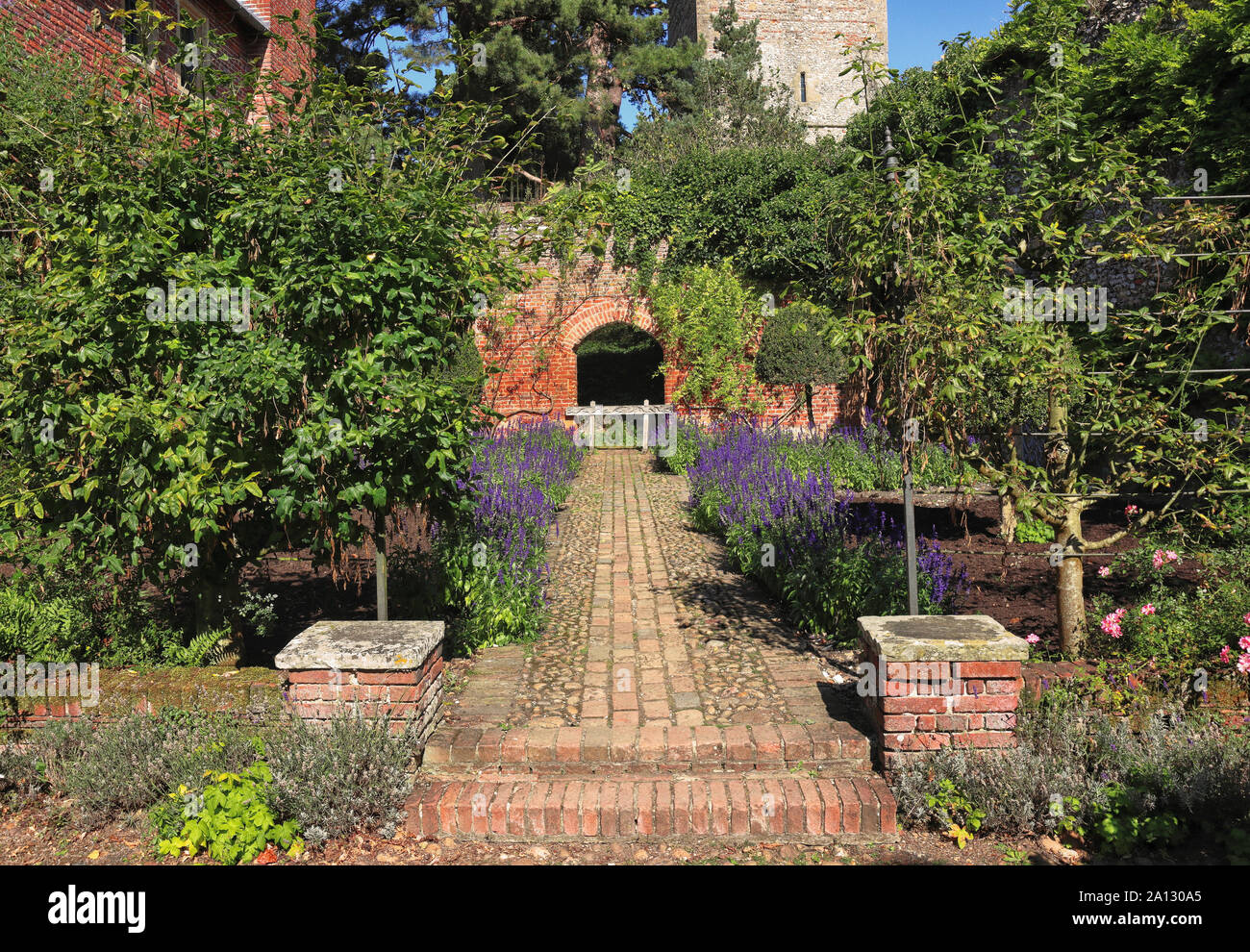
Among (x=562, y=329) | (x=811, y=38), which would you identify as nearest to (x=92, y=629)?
(x=562, y=329)

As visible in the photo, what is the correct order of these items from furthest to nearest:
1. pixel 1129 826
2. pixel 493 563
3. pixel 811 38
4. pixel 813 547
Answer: pixel 811 38 < pixel 813 547 < pixel 493 563 < pixel 1129 826

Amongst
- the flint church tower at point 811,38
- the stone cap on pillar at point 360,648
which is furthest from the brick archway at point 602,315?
the flint church tower at point 811,38

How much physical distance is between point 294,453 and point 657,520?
5487 mm

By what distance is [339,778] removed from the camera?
3.20 metres

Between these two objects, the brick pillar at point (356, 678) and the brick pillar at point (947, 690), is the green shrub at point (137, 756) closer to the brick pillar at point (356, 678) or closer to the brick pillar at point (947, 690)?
the brick pillar at point (356, 678)

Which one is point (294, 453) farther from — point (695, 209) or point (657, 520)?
point (695, 209)

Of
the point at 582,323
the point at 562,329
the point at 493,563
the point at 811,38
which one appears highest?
the point at 811,38

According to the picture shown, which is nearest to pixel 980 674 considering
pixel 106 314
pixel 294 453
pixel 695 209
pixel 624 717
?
pixel 624 717

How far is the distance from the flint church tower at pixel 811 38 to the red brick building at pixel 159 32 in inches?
680

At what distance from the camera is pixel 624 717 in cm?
396

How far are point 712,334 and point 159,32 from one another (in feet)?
29.5

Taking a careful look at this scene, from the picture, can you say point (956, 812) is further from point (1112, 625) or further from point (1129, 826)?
point (1112, 625)

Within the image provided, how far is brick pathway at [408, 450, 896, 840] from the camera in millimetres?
3246

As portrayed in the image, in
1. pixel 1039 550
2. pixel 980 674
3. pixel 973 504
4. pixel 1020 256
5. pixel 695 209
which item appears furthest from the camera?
pixel 695 209
